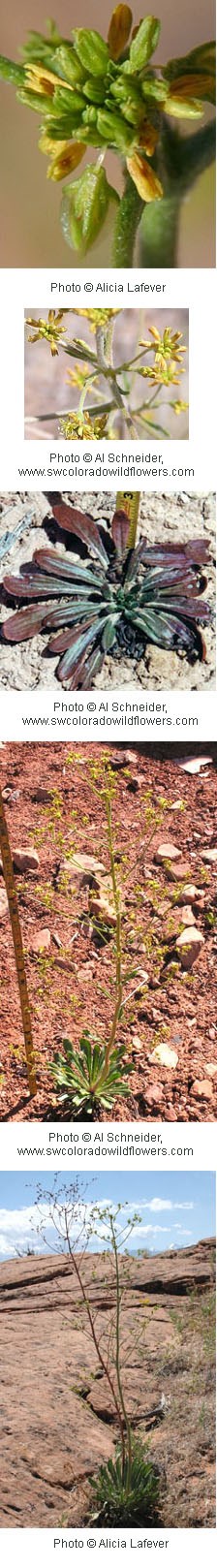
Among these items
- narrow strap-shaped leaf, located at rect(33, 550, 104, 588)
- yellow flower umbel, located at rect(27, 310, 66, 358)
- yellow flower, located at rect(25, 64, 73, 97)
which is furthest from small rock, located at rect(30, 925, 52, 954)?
yellow flower, located at rect(25, 64, 73, 97)

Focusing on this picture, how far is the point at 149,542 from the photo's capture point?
10.5ft

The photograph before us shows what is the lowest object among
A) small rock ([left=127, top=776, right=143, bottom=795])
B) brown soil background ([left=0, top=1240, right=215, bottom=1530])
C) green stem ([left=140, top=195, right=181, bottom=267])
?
brown soil background ([left=0, top=1240, right=215, bottom=1530])

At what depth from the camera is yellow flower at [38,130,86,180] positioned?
298 centimetres

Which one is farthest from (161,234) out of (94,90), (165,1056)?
(165,1056)

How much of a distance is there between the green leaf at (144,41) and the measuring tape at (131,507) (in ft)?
3.24

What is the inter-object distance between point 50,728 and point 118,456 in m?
0.69

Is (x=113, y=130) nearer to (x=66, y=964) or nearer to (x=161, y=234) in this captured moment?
(x=161, y=234)

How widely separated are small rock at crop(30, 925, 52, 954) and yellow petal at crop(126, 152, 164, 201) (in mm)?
1815

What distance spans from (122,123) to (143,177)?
5.0 inches

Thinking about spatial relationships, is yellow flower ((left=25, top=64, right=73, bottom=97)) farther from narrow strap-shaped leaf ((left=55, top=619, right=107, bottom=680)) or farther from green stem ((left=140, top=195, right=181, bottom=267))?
narrow strap-shaped leaf ((left=55, top=619, right=107, bottom=680))

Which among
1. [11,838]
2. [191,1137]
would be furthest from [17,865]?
[191,1137]

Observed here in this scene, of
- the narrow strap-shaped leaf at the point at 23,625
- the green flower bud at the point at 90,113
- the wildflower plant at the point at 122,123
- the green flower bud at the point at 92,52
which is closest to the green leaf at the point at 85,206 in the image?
the wildflower plant at the point at 122,123

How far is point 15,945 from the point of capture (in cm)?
270

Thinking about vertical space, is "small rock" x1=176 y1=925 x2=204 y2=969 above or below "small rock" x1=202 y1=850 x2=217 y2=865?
below
